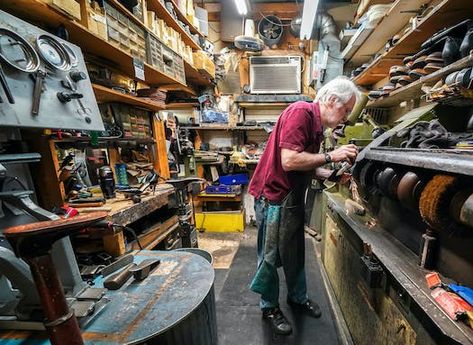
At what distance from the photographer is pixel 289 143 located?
4.19ft

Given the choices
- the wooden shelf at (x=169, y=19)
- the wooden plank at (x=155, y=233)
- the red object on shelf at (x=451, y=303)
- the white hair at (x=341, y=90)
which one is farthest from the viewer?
the wooden shelf at (x=169, y=19)

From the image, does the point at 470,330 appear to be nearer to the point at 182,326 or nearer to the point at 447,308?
the point at 447,308

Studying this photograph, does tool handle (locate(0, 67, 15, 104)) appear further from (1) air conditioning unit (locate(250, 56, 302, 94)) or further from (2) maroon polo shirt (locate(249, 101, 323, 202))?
(1) air conditioning unit (locate(250, 56, 302, 94))

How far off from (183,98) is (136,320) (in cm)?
303

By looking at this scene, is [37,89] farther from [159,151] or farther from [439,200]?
[439,200]

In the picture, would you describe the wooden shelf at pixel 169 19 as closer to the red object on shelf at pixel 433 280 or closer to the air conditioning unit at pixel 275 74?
the air conditioning unit at pixel 275 74

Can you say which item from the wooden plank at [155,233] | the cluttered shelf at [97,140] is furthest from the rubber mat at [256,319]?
the cluttered shelf at [97,140]

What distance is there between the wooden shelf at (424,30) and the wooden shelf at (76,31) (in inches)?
71.7

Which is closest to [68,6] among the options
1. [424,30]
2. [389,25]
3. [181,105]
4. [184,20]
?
[184,20]

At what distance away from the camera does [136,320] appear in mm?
692

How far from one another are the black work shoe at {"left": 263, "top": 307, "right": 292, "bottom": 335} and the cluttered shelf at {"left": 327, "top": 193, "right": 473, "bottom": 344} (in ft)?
2.71

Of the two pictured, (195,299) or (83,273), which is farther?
(83,273)

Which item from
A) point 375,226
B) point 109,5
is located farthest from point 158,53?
point 375,226

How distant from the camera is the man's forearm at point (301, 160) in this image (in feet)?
4.16
